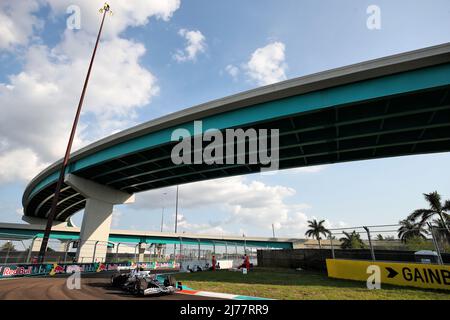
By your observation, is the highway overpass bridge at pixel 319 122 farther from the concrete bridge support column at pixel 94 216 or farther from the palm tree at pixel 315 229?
the palm tree at pixel 315 229

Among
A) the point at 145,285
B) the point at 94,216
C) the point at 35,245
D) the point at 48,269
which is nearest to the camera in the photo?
the point at 145,285

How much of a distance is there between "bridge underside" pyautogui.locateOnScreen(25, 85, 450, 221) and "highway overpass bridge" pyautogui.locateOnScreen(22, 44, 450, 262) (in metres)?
0.06

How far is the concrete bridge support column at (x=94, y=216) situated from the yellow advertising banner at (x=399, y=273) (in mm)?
21563

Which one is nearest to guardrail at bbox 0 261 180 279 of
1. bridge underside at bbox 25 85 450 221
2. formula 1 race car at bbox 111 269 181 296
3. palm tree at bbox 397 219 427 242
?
bridge underside at bbox 25 85 450 221

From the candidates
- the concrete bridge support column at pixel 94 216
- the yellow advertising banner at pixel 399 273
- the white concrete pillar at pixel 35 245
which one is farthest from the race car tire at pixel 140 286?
the concrete bridge support column at pixel 94 216

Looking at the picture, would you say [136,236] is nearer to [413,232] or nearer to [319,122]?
[319,122]

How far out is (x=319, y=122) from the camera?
1622 cm

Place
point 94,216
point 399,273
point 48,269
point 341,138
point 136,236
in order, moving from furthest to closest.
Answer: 1. point 136,236
2. point 94,216
3. point 48,269
4. point 341,138
5. point 399,273

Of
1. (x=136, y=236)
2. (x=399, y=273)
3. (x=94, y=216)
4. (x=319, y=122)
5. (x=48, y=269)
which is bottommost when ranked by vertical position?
(x=48, y=269)

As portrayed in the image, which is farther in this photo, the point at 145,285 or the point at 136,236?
the point at 136,236

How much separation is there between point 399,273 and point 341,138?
30.5ft

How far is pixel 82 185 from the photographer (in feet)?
90.0

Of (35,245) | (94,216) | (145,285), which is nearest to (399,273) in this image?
(145,285)
